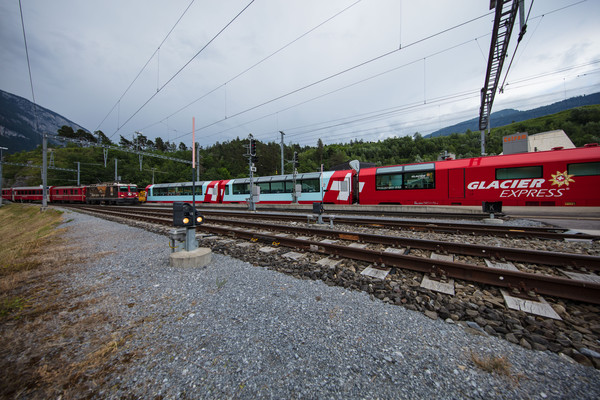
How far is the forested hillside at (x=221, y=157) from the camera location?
55312 millimetres

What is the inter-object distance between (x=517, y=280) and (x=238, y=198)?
79.4 ft

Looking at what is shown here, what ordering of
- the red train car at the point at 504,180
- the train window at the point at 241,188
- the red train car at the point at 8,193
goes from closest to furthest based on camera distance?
1. the red train car at the point at 504,180
2. the train window at the point at 241,188
3. the red train car at the point at 8,193

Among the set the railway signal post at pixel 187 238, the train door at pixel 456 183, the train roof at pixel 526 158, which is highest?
the train roof at pixel 526 158

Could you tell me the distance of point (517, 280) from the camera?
3482mm

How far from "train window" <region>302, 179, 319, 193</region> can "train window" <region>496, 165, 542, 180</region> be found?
1188 centimetres

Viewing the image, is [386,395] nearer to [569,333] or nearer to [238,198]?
[569,333]

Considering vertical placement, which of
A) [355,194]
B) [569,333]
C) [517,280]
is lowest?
[569,333]

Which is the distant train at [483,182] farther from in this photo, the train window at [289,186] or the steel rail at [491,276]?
the steel rail at [491,276]

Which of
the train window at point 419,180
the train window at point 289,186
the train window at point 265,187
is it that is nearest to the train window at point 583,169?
the train window at point 419,180

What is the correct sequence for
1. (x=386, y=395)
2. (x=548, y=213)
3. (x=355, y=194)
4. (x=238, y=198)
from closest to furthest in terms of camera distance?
1. (x=386, y=395)
2. (x=548, y=213)
3. (x=355, y=194)
4. (x=238, y=198)

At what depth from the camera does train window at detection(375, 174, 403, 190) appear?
15.6 m

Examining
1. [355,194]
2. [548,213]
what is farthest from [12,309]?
[548,213]

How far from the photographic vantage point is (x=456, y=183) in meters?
13.9

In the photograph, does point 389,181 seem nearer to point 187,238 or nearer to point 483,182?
point 483,182
